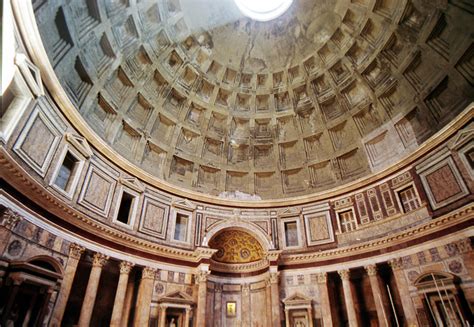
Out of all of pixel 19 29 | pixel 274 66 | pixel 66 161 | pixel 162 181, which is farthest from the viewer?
pixel 274 66

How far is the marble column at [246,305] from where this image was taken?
1650 centimetres

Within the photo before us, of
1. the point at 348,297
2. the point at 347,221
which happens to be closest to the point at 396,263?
the point at 348,297

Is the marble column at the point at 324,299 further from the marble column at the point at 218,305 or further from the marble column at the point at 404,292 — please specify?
the marble column at the point at 218,305

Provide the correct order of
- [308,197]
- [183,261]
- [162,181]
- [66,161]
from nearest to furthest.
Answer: [66,161]
[183,261]
[162,181]
[308,197]

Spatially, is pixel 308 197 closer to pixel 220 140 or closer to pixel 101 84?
pixel 220 140

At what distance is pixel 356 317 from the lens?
1428 cm

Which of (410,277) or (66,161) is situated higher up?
(66,161)

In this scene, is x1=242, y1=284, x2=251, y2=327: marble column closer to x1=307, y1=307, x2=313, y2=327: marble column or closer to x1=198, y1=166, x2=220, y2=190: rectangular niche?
x1=307, y1=307, x2=313, y2=327: marble column

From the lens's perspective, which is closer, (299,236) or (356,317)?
(356,317)

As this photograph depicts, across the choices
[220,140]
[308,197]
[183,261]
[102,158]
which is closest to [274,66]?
[220,140]

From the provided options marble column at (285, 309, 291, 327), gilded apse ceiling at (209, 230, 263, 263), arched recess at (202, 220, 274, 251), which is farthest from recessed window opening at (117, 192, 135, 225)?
marble column at (285, 309, 291, 327)

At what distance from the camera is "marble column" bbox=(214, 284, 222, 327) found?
1624 centimetres

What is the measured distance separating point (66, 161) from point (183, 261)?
813cm

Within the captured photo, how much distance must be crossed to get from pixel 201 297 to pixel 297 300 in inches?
209
